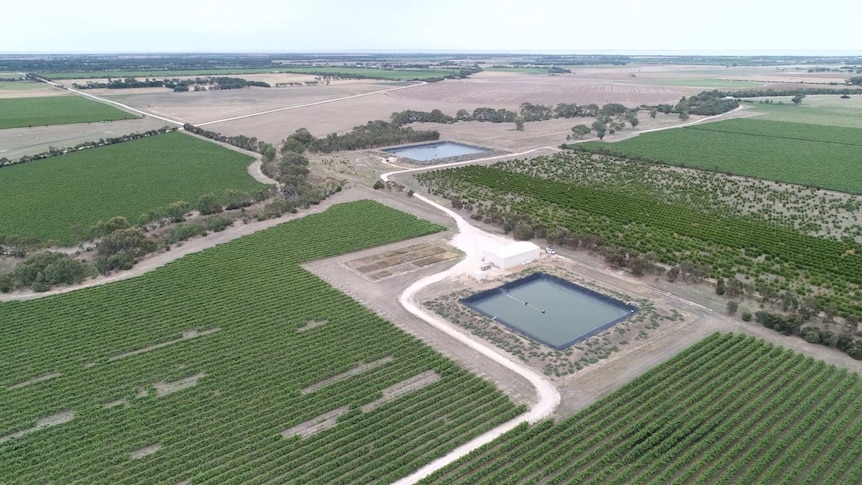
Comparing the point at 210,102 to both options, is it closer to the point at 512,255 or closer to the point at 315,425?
the point at 512,255

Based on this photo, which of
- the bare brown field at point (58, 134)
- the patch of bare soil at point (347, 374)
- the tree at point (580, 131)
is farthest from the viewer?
the tree at point (580, 131)

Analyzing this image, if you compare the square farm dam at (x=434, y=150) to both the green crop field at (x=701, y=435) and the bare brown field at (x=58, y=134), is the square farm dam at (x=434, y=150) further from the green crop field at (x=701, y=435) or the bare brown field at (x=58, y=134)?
the green crop field at (x=701, y=435)

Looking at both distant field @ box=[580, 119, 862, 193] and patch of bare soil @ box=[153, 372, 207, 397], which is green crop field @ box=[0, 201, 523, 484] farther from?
distant field @ box=[580, 119, 862, 193]

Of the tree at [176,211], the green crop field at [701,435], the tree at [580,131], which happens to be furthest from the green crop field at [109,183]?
the tree at [580,131]

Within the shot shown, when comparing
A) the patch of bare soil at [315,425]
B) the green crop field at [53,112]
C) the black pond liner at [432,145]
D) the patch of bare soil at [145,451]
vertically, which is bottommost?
the patch of bare soil at [145,451]

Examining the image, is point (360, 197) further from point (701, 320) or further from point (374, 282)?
point (701, 320)

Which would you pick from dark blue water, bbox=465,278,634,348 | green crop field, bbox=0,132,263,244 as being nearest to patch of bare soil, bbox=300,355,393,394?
dark blue water, bbox=465,278,634,348
